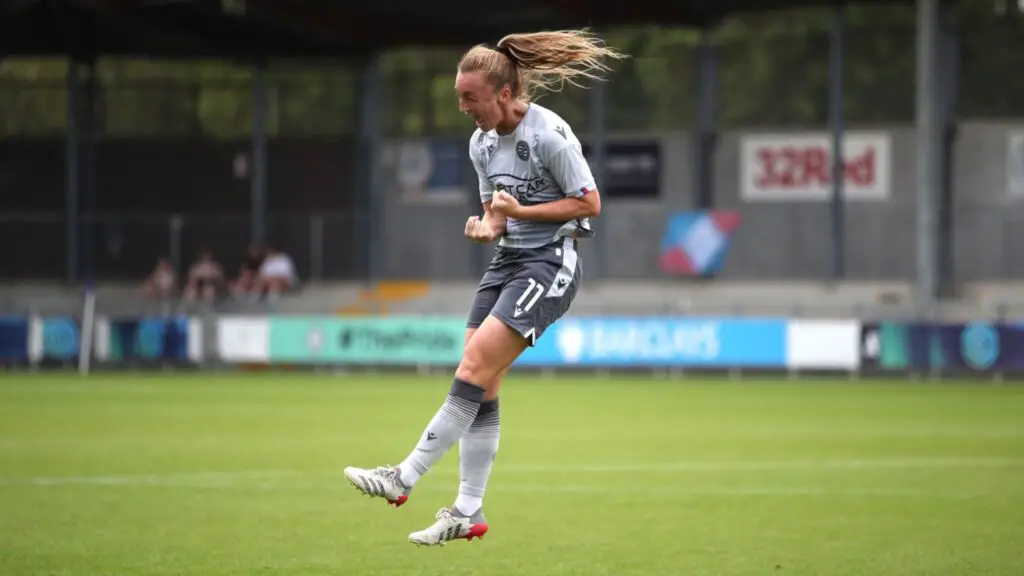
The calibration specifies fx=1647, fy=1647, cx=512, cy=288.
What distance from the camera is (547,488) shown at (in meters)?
13.0

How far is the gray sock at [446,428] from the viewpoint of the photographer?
834 cm

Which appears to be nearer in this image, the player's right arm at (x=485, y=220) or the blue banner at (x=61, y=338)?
the player's right arm at (x=485, y=220)

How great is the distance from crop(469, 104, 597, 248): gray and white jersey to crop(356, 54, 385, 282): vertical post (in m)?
32.4

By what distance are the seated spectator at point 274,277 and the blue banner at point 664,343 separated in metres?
8.03

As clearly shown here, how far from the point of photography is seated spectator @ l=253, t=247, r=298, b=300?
3653 cm

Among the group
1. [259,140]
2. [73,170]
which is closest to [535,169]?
[259,140]

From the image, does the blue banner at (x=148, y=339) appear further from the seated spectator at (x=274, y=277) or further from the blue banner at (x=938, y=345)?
the blue banner at (x=938, y=345)

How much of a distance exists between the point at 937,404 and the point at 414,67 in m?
21.8

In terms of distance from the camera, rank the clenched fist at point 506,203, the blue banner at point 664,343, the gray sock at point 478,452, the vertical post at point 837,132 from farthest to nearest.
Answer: the vertical post at point 837,132, the blue banner at point 664,343, the gray sock at point 478,452, the clenched fist at point 506,203

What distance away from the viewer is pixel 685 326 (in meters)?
29.9

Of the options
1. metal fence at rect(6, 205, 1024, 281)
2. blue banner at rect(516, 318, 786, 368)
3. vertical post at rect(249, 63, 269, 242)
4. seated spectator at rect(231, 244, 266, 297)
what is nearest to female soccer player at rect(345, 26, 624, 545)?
blue banner at rect(516, 318, 786, 368)

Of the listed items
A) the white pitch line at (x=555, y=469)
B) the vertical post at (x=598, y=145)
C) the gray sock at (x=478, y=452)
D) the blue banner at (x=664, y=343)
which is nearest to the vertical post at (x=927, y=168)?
the blue banner at (x=664, y=343)

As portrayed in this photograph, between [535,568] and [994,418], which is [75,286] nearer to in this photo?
[994,418]

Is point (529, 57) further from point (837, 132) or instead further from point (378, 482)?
point (837, 132)
